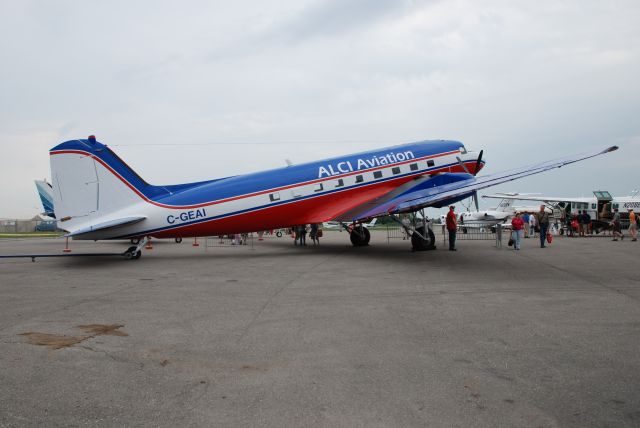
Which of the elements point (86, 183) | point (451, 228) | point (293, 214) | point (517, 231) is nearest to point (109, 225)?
point (86, 183)

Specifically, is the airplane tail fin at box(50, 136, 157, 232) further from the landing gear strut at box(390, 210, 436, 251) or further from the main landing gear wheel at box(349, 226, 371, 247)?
the main landing gear wheel at box(349, 226, 371, 247)

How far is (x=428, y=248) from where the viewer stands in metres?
19.5

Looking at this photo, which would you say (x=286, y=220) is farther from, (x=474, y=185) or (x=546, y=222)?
(x=546, y=222)

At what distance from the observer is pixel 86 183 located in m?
15.5

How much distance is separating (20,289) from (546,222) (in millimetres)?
22908

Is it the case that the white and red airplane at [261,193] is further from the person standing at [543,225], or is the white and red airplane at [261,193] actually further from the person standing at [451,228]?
the person standing at [543,225]

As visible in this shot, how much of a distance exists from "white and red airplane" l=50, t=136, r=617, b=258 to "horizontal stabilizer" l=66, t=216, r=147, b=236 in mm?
32

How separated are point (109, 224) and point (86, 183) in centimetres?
177

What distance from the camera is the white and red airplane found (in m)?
15.5

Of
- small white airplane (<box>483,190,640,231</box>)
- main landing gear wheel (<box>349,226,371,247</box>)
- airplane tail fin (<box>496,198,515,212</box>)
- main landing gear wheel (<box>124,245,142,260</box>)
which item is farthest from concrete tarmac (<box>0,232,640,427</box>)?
airplane tail fin (<box>496,198,515,212</box>)

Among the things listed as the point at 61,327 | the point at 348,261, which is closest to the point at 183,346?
the point at 61,327

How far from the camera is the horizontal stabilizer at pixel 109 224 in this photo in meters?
14.7

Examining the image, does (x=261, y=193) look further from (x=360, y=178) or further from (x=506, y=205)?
(x=506, y=205)

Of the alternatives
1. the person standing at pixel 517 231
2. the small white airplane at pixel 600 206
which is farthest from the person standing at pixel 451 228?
the small white airplane at pixel 600 206
